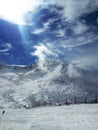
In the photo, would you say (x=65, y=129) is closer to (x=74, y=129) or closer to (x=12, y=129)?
(x=74, y=129)

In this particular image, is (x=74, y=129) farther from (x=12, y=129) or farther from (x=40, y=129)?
(x=12, y=129)

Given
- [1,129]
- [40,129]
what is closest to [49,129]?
[40,129]

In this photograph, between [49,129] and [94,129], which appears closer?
[94,129]

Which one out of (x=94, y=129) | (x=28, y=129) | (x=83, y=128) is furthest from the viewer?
(x=28, y=129)

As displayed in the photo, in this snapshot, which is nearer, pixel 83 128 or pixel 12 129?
pixel 83 128

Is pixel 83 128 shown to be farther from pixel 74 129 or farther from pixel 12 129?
pixel 12 129

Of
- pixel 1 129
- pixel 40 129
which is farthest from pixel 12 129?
pixel 40 129

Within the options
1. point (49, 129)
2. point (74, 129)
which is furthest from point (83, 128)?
point (49, 129)

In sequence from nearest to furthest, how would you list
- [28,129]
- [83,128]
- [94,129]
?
1. [94,129]
2. [83,128]
3. [28,129]
